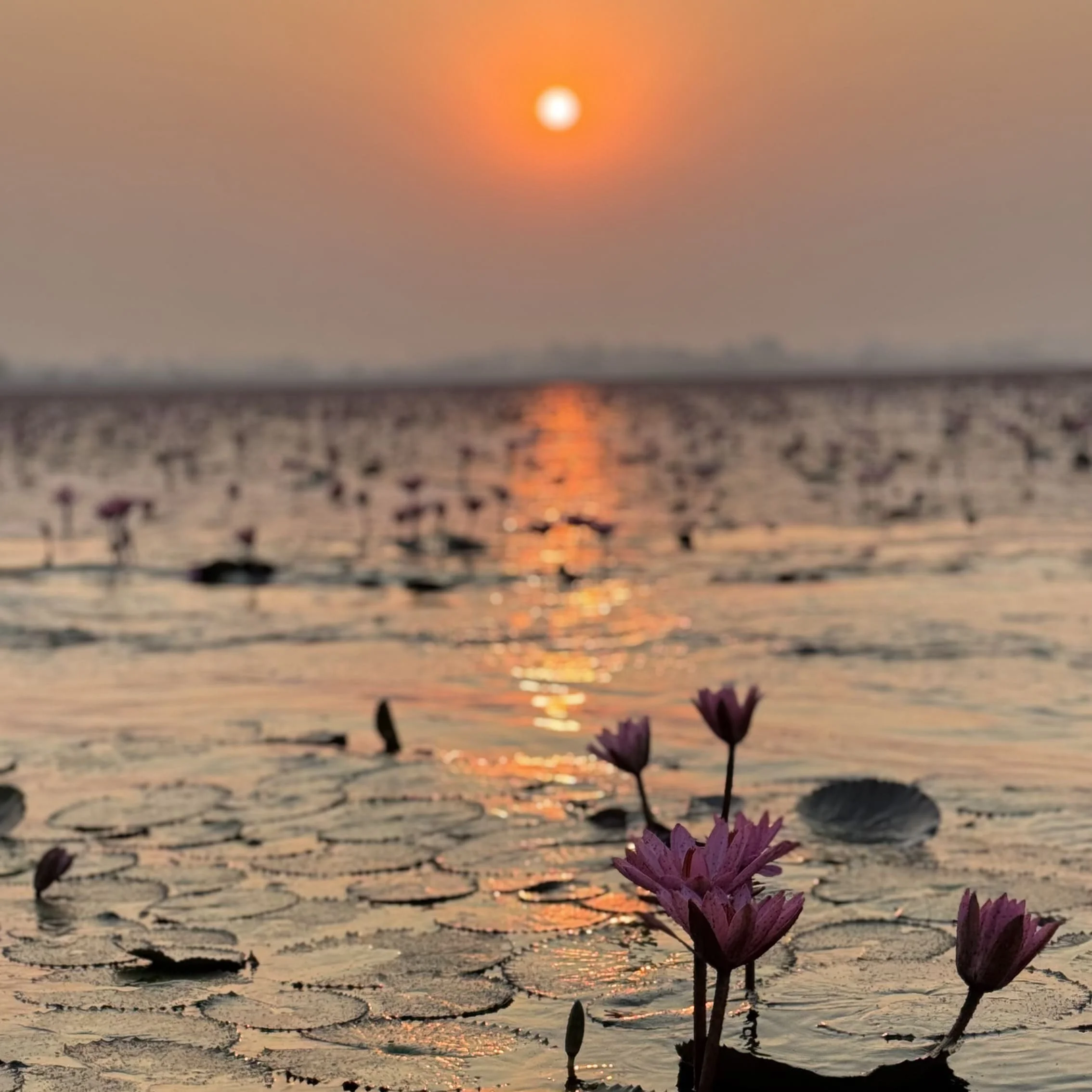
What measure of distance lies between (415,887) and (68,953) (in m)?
1.00

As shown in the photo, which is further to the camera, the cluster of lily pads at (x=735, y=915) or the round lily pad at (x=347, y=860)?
the round lily pad at (x=347, y=860)

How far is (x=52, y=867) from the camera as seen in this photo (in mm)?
4480

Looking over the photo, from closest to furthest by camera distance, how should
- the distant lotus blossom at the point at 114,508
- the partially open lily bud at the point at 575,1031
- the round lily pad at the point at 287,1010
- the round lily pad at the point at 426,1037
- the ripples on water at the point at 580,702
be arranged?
the partially open lily bud at the point at 575,1031 < the round lily pad at the point at 426,1037 < the round lily pad at the point at 287,1010 < the ripples on water at the point at 580,702 < the distant lotus blossom at the point at 114,508

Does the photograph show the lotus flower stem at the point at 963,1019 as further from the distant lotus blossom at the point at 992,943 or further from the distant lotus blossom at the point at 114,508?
the distant lotus blossom at the point at 114,508

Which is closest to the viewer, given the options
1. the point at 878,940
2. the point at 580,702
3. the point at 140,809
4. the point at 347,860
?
the point at 878,940

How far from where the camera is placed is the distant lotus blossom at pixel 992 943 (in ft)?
8.57

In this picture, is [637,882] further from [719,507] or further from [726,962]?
[719,507]

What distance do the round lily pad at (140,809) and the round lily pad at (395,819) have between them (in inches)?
20.3

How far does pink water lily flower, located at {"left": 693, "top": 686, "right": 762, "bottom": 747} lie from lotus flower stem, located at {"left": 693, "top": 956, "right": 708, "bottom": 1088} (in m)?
1.10

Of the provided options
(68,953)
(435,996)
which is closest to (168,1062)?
(435,996)

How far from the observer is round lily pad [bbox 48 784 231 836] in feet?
17.7

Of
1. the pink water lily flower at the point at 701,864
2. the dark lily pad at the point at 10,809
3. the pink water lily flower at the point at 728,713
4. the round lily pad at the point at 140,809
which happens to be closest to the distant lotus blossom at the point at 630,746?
the pink water lily flower at the point at 728,713

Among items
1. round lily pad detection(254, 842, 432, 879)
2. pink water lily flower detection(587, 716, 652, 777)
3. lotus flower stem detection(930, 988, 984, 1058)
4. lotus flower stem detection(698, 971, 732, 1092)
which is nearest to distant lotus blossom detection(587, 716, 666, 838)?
pink water lily flower detection(587, 716, 652, 777)

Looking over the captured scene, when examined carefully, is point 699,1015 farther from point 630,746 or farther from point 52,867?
point 52,867
